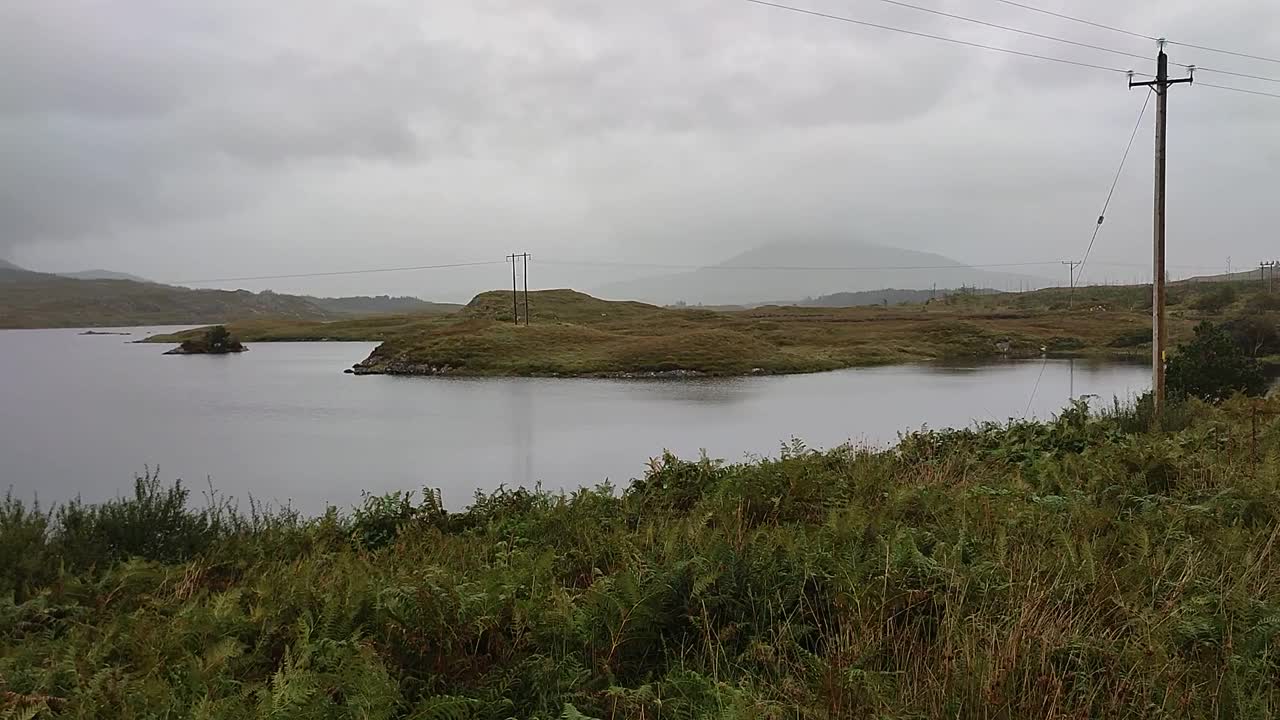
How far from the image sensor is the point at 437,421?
94.5 feet

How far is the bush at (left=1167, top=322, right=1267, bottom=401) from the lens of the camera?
21.1 m

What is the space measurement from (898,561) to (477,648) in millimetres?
2376

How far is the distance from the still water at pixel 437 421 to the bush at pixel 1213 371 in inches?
213

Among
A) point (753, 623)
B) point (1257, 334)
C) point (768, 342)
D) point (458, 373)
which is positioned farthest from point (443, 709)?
point (768, 342)

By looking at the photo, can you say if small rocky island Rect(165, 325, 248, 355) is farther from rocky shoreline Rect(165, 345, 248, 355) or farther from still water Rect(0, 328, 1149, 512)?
still water Rect(0, 328, 1149, 512)

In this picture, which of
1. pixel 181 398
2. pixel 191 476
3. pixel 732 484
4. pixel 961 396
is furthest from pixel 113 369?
pixel 732 484

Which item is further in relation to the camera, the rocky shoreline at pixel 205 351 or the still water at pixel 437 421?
the rocky shoreline at pixel 205 351

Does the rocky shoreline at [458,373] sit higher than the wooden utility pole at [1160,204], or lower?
lower

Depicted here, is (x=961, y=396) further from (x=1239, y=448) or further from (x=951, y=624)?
(x=951, y=624)

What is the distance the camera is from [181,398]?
3775 cm

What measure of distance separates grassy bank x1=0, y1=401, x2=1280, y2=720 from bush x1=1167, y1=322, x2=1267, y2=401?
17206mm

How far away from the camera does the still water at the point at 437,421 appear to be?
60.8 feet

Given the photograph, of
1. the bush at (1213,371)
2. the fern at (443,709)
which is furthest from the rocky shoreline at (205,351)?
the fern at (443,709)

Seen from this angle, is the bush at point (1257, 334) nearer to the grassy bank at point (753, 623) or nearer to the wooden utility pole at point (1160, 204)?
the wooden utility pole at point (1160, 204)
